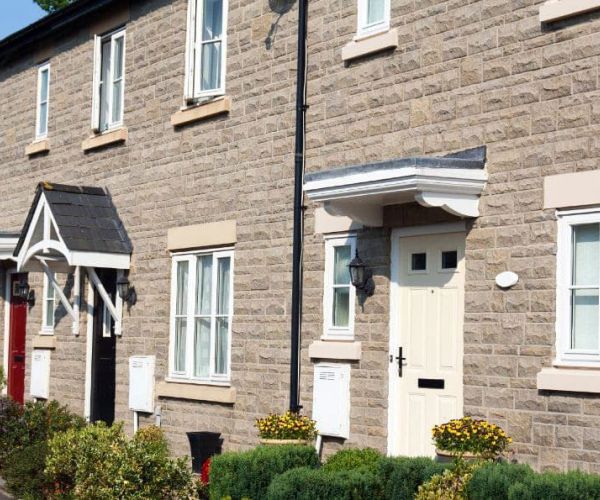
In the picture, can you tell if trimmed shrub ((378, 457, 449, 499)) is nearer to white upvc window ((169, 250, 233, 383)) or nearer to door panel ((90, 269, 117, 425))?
white upvc window ((169, 250, 233, 383))

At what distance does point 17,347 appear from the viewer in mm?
19984

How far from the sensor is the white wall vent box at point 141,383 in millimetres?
15570

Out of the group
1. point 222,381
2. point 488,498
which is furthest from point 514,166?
point 222,381

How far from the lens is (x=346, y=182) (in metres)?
11.3

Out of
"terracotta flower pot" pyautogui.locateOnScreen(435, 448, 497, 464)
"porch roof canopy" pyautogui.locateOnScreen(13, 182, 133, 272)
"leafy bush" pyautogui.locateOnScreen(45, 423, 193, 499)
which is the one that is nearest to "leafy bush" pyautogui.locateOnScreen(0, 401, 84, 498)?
"leafy bush" pyautogui.locateOnScreen(45, 423, 193, 499)

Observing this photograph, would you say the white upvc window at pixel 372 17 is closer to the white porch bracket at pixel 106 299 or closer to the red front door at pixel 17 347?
the white porch bracket at pixel 106 299

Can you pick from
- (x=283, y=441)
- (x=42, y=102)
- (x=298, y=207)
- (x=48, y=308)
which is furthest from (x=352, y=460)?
(x=42, y=102)

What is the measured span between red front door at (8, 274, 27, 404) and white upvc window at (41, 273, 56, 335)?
3.51 feet

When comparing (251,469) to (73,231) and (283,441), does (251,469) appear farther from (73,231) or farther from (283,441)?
(73,231)

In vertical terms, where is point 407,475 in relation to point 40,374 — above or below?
below

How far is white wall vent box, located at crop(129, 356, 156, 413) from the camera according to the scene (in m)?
15.6

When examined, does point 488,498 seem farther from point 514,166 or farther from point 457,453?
point 514,166

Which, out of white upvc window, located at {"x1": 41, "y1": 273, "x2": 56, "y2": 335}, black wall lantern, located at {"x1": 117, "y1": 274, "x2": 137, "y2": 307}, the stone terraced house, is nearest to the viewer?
the stone terraced house

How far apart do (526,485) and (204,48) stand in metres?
8.60
